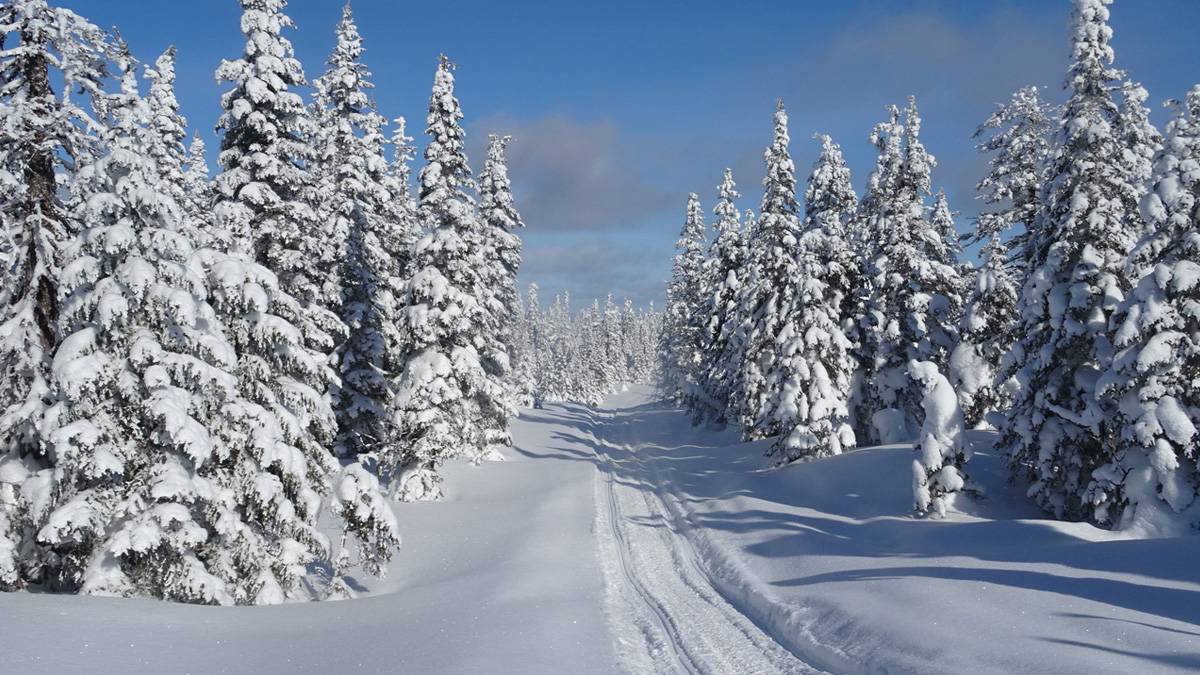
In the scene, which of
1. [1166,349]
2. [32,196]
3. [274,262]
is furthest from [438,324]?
[1166,349]

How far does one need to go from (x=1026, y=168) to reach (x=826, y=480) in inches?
594

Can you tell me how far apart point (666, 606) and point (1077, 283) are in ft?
44.5

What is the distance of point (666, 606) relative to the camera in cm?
1336

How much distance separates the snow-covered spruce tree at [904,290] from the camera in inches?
1062

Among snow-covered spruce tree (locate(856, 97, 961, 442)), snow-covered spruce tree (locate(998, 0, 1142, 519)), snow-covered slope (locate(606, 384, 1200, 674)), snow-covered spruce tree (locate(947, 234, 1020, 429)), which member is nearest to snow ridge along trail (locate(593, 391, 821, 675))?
snow-covered slope (locate(606, 384, 1200, 674))

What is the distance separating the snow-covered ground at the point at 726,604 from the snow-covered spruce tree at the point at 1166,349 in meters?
1.74

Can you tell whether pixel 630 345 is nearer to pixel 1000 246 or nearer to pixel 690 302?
pixel 690 302

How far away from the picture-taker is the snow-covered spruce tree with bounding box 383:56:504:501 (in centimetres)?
2361

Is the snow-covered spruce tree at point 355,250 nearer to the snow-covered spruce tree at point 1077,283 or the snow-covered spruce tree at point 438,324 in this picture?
the snow-covered spruce tree at point 438,324

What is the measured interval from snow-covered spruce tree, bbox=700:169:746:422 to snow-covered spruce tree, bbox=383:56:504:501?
16.3 metres

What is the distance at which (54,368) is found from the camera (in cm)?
1020

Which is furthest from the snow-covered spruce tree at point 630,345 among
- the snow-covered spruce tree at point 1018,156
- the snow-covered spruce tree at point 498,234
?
the snow-covered spruce tree at point 1018,156

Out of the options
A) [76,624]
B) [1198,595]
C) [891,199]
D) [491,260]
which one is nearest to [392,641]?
[76,624]

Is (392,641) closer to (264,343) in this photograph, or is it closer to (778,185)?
(264,343)
